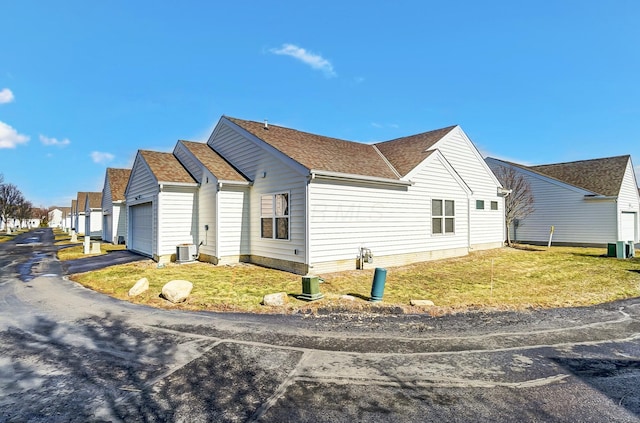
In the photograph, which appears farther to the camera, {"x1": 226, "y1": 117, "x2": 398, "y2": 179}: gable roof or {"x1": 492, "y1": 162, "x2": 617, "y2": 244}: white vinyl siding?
{"x1": 492, "y1": 162, "x2": 617, "y2": 244}: white vinyl siding

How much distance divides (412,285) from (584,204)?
19369 mm

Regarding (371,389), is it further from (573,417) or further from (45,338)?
(45,338)

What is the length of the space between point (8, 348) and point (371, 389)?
570 centimetres

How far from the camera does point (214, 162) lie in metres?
14.9

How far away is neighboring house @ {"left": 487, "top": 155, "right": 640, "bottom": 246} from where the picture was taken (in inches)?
850

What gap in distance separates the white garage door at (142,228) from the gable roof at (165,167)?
2137mm

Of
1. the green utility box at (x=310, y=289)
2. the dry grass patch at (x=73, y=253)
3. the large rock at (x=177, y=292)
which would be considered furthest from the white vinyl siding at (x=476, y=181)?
the dry grass patch at (x=73, y=253)

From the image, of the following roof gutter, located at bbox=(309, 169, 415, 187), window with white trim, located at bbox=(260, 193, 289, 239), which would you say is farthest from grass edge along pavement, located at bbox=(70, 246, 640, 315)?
roof gutter, located at bbox=(309, 169, 415, 187)

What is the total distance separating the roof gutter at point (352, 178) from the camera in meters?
11.1

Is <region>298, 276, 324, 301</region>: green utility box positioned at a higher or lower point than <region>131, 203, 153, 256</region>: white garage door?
lower

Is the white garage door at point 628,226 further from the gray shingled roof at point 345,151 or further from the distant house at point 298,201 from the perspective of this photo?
the gray shingled roof at point 345,151

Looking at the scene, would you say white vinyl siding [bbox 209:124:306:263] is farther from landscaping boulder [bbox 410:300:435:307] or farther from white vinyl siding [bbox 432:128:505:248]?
white vinyl siding [bbox 432:128:505:248]

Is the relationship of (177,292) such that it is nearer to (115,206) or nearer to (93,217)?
(115,206)

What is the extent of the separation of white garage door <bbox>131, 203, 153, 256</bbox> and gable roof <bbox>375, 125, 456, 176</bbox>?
1203cm
